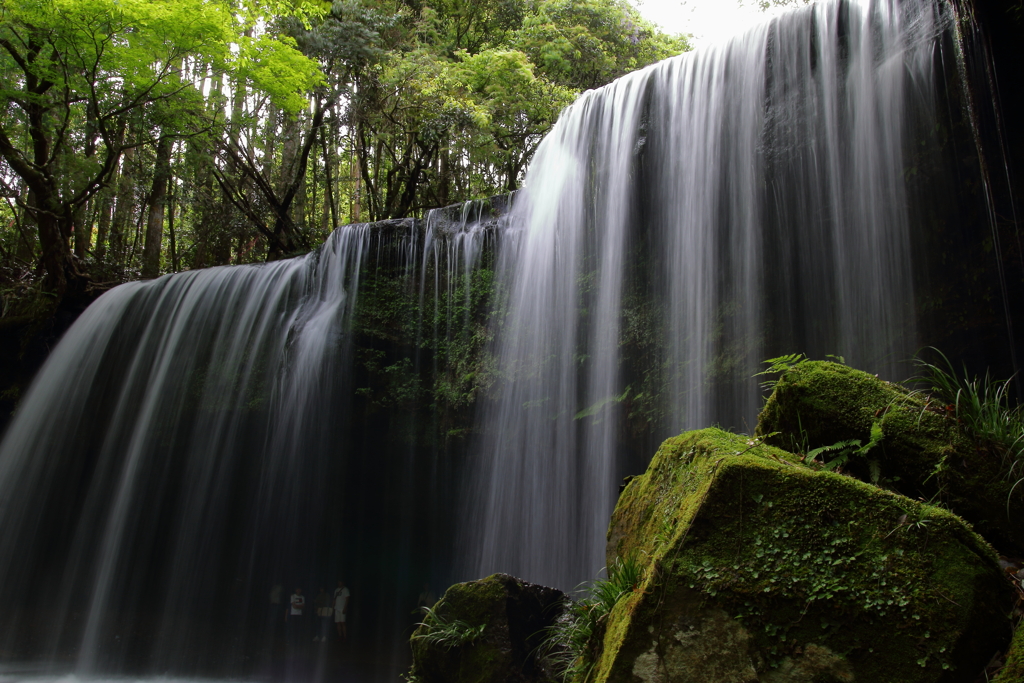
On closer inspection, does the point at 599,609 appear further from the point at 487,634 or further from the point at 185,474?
the point at 185,474

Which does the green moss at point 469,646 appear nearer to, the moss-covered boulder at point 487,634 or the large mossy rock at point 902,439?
the moss-covered boulder at point 487,634

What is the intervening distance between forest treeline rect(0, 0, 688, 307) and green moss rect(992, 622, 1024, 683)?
13434mm

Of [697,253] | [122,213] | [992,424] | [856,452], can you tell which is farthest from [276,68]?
[992,424]

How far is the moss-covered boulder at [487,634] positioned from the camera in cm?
503

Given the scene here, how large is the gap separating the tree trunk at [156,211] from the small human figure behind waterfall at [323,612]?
416 inches

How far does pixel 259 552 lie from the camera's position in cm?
1077

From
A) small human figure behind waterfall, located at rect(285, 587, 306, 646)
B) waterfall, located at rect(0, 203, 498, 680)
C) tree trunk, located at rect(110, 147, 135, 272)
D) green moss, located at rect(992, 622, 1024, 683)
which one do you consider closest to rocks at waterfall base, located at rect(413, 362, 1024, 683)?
green moss, located at rect(992, 622, 1024, 683)

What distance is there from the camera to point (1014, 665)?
219cm

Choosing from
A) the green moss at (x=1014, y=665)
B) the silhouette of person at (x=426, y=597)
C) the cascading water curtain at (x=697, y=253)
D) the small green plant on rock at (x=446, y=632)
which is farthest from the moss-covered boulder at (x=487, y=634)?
the silhouette of person at (x=426, y=597)

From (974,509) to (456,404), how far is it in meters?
7.39

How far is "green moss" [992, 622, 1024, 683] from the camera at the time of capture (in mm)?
2150

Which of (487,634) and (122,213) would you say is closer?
(487,634)

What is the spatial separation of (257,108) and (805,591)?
20652 mm

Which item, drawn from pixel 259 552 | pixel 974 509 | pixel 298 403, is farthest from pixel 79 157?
pixel 974 509
